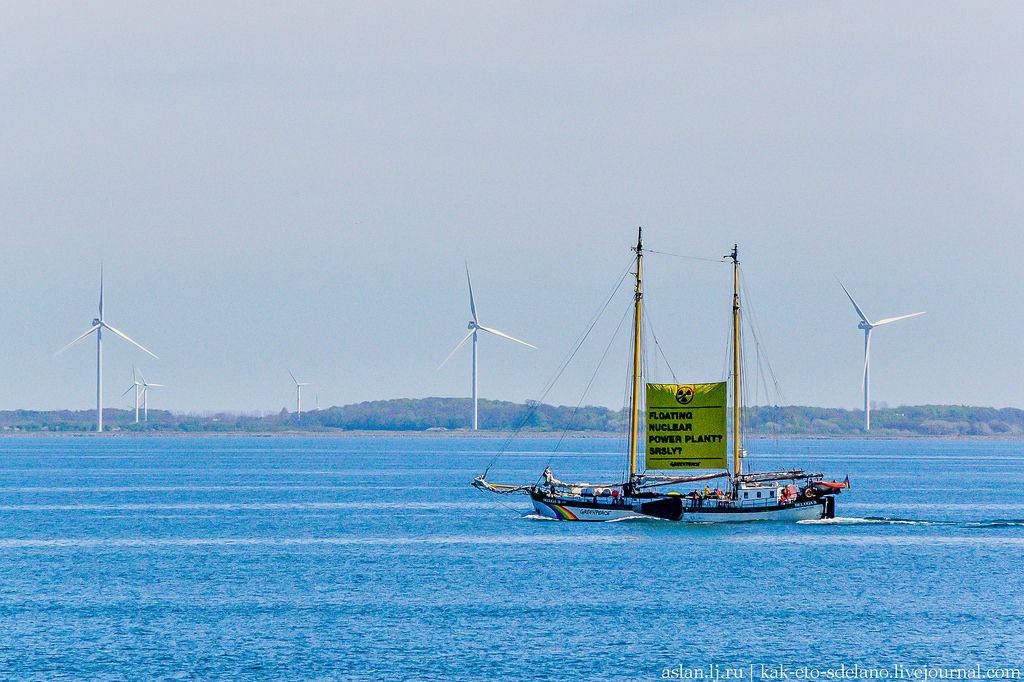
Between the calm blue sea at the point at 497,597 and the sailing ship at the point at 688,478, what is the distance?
6.60 ft

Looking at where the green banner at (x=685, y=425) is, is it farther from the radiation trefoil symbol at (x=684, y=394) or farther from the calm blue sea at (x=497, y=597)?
the calm blue sea at (x=497, y=597)

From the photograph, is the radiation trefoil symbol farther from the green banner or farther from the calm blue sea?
the calm blue sea

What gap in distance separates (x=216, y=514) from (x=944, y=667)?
87.1 m

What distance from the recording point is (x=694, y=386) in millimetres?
103688

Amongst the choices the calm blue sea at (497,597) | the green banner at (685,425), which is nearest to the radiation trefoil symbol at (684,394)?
the green banner at (685,425)

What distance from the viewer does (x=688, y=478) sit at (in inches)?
4237

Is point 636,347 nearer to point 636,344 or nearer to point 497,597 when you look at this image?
point 636,344

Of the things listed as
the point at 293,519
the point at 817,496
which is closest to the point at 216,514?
the point at 293,519

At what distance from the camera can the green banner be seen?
103625mm

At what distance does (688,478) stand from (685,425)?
5.98 meters

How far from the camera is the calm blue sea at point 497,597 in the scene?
54.8 meters

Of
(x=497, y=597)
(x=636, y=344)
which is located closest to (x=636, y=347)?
(x=636, y=344)

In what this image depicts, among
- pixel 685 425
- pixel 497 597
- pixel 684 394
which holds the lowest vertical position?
pixel 497 597

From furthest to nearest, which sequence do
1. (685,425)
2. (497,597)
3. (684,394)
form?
1. (685,425)
2. (684,394)
3. (497,597)
